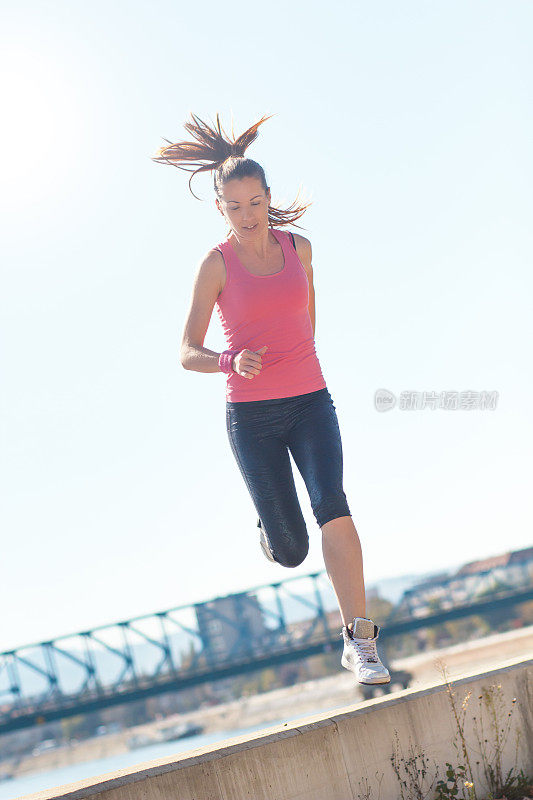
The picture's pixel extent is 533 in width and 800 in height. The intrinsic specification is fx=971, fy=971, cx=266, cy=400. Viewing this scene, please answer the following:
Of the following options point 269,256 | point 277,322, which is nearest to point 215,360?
point 277,322

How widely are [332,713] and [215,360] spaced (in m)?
1.40

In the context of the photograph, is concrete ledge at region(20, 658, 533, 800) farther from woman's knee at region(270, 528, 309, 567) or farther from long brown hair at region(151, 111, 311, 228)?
long brown hair at region(151, 111, 311, 228)

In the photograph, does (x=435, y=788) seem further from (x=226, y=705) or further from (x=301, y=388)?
(x=226, y=705)

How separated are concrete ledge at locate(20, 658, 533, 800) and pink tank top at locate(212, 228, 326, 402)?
1.26 meters

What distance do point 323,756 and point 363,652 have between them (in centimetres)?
40

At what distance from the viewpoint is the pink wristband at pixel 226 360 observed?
360cm

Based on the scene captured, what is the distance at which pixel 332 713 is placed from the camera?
11.9 ft

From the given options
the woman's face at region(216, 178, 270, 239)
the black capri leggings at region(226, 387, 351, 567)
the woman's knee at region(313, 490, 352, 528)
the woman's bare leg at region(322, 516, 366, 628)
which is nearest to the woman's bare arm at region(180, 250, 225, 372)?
the woman's face at region(216, 178, 270, 239)

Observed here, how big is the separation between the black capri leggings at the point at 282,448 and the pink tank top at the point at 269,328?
0.18 feet

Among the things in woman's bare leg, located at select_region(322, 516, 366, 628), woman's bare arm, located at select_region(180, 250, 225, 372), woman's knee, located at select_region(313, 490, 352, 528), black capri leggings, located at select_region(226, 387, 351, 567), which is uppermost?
woman's bare arm, located at select_region(180, 250, 225, 372)

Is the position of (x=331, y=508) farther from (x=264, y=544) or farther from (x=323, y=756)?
(x=323, y=756)

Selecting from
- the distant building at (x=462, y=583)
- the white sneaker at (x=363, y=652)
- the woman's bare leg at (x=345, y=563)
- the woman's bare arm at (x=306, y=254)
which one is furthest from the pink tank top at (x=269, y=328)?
the distant building at (x=462, y=583)

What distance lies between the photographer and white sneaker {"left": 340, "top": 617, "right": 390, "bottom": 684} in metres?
3.47

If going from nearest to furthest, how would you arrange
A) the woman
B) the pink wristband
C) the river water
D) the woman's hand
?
the woman's hand, the pink wristband, the woman, the river water
